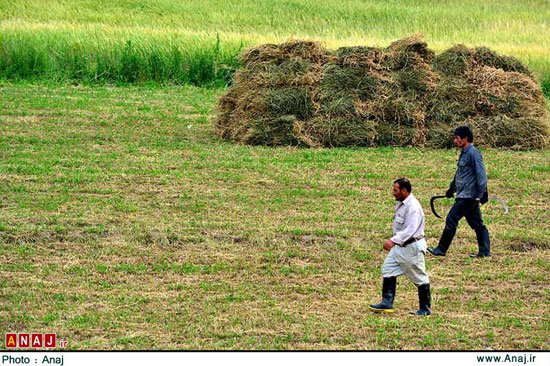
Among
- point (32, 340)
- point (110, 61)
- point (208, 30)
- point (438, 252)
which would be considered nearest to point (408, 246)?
point (438, 252)

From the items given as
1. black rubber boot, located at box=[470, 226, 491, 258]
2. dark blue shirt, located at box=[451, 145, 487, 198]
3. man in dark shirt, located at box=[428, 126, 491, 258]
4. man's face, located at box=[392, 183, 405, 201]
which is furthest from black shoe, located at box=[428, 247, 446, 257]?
man's face, located at box=[392, 183, 405, 201]

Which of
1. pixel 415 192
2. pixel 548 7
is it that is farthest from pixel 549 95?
pixel 548 7

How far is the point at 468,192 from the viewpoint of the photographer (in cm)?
1061

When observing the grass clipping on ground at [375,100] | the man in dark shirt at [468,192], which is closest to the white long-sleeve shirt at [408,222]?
the man in dark shirt at [468,192]

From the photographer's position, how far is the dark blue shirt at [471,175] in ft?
34.5

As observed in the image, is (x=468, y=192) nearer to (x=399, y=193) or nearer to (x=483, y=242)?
(x=483, y=242)

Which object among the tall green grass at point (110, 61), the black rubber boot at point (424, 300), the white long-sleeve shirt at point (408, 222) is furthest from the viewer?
the tall green grass at point (110, 61)

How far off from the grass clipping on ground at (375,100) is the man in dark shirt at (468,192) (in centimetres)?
648

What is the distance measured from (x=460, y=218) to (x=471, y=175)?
0.50m

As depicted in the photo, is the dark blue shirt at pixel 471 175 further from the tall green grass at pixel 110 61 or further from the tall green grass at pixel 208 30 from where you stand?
the tall green grass at pixel 208 30

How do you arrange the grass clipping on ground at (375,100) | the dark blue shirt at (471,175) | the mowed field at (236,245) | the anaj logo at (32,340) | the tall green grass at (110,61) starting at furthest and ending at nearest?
the tall green grass at (110,61)
the grass clipping on ground at (375,100)
the dark blue shirt at (471,175)
the mowed field at (236,245)
the anaj logo at (32,340)

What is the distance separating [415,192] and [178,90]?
10.3 metres

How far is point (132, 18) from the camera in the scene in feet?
106

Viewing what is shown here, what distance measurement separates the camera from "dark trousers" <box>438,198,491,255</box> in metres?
10.6
